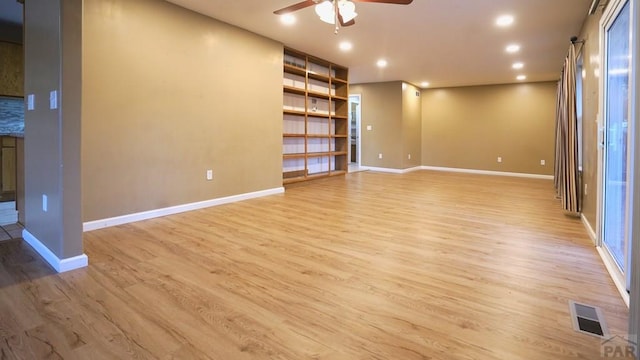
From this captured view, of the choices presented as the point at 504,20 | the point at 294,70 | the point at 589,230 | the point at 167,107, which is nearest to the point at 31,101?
the point at 167,107

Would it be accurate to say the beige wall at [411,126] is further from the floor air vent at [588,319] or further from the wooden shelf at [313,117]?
the floor air vent at [588,319]

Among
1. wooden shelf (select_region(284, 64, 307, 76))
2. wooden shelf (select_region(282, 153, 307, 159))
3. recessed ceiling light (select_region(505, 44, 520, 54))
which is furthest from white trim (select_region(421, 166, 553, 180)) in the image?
wooden shelf (select_region(284, 64, 307, 76))

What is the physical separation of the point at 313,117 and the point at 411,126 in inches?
139

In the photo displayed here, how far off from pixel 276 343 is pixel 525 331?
118 cm

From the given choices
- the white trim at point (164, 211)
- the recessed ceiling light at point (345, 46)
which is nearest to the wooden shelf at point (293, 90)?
the recessed ceiling light at point (345, 46)

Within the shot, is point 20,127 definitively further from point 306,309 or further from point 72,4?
point 306,309

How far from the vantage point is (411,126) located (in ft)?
30.2

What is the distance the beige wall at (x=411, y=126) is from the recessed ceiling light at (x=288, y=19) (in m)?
4.79

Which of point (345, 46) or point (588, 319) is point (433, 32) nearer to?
point (345, 46)

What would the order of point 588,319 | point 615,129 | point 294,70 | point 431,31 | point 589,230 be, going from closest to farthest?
point 588,319
point 615,129
point 589,230
point 431,31
point 294,70

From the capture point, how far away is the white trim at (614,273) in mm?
2034

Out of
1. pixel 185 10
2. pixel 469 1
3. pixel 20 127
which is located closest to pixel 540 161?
pixel 469 1

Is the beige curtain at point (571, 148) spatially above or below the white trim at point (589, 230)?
above

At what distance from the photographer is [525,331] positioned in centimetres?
167
